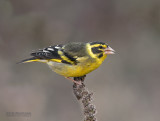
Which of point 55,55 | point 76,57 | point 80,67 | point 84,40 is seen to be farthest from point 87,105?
point 84,40

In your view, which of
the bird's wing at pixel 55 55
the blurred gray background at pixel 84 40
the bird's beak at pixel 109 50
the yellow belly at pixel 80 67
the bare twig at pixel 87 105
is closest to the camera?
the bare twig at pixel 87 105

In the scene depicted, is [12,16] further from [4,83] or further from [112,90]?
[112,90]

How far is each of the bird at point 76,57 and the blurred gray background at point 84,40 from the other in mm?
2336

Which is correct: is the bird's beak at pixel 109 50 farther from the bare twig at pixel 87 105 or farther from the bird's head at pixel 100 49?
the bare twig at pixel 87 105

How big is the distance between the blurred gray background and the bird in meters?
2.34

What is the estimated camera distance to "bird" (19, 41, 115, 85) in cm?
616

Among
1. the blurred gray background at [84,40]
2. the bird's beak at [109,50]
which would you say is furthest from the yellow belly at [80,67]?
the blurred gray background at [84,40]

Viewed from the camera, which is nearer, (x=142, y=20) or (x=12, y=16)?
(x=12, y=16)

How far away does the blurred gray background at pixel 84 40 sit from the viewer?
900 cm

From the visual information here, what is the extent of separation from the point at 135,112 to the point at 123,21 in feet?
16.1

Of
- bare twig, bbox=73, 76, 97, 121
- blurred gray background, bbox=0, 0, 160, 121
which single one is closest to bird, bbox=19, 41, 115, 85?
bare twig, bbox=73, 76, 97, 121

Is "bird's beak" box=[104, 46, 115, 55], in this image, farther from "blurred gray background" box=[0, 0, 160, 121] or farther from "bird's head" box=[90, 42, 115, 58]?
"blurred gray background" box=[0, 0, 160, 121]

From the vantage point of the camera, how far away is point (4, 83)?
Result: 30.6ft

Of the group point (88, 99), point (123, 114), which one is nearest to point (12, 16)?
point (123, 114)
